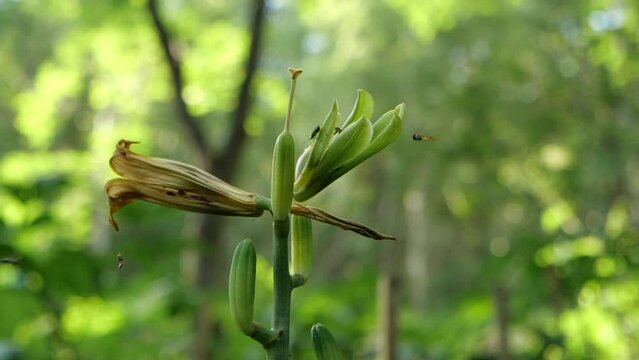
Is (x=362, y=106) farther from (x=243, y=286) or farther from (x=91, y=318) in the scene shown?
(x=91, y=318)

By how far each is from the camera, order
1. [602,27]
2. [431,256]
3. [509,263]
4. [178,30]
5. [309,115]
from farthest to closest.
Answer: [431,256], [309,115], [602,27], [178,30], [509,263]

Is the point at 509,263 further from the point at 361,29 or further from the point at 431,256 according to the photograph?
the point at 431,256

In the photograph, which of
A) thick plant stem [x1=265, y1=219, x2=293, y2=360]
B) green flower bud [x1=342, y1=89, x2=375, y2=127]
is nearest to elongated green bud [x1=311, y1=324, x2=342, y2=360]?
thick plant stem [x1=265, y1=219, x2=293, y2=360]

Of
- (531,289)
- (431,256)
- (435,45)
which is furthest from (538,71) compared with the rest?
(431,256)

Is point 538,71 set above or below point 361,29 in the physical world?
below

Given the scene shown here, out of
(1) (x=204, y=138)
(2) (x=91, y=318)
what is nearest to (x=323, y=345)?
(2) (x=91, y=318)

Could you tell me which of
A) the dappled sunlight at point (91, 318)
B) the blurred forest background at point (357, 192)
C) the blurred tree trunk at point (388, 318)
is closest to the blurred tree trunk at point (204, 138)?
the blurred forest background at point (357, 192)

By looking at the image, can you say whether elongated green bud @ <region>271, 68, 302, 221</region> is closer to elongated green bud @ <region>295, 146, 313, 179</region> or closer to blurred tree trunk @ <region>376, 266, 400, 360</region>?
elongated green bud @ <region>295, 146, 313, 179</region>
